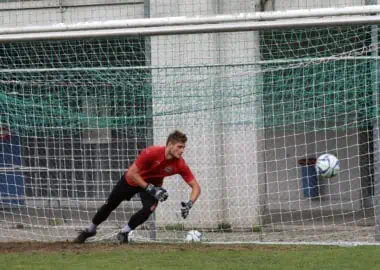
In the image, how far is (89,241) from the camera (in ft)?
40.4

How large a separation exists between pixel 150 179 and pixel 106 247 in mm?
980

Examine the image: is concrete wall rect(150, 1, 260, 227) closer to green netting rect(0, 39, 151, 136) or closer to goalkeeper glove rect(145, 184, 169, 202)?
green netting rect(0, 39, 151, 136)

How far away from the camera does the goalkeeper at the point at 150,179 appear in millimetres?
11305

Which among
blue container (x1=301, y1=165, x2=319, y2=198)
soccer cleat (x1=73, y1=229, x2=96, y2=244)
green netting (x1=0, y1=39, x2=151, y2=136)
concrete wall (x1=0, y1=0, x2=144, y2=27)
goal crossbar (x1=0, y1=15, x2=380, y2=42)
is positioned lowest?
soccer cleat (x1=73, y1=229, x2=96, y2=244)

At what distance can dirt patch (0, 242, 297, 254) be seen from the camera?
1126 cm

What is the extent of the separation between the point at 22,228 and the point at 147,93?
2.77 m

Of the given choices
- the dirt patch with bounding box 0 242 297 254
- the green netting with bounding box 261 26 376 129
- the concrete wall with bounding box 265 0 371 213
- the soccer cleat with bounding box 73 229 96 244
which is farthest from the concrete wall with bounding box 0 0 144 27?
the dirt patch with bounding box 0 242 297 254

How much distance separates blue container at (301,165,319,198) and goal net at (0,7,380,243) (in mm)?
31

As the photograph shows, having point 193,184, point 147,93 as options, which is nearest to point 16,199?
point 147,93

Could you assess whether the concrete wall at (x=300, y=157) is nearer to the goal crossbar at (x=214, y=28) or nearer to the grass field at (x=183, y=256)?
the grass field at (x=183, y=256)

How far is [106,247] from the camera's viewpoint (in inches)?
451

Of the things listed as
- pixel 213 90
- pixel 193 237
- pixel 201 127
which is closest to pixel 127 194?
pixel 193 237

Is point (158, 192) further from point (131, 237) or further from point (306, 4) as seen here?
point (306, 4)

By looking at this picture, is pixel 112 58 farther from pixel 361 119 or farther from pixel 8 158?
pixel 361 119
